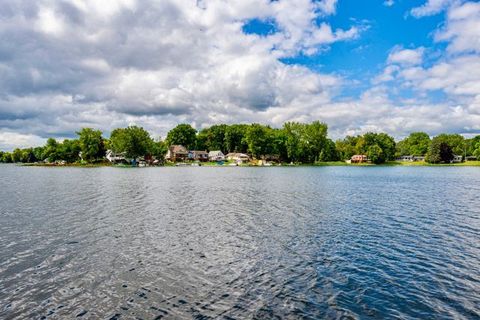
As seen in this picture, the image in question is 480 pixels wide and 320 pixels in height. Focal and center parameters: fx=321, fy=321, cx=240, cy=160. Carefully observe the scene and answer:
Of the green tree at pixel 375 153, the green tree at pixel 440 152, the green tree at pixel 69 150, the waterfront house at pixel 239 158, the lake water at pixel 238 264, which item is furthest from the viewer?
the green tree at pixel 375 153

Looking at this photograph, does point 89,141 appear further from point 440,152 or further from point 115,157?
point 440,152

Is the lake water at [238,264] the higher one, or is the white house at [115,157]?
the white house at [115,157]

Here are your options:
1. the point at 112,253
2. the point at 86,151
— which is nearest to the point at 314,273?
the point at 112,253

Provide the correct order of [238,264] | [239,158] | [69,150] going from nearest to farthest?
[238,264] < [69,150] < [239,158]

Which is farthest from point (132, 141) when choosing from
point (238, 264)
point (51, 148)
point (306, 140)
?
point (238, 264)

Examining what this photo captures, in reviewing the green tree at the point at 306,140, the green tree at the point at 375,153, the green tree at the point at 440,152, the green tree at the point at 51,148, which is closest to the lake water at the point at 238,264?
the green tree at the point at 306,140

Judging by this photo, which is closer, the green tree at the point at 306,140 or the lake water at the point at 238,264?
the lake water at the point at 238,264

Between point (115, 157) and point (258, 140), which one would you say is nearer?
point (258, 140)

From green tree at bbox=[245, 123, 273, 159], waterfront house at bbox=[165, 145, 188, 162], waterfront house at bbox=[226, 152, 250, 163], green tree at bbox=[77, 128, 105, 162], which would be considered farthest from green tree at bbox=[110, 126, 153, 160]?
green tree at bbox=[245, 123, 273, 159]

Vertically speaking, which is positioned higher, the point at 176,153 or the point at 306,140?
the point at 306,140

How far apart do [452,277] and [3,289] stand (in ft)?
62.1

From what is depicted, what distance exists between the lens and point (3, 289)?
12.8 metres

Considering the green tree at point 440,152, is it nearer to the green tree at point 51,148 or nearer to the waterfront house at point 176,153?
the waterfront house at point 176,153

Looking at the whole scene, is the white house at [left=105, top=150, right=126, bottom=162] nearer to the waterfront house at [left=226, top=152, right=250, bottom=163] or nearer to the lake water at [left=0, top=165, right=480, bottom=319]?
the waterfront house at [left=226, top=152, right=250, bottom=163]
